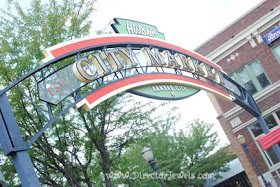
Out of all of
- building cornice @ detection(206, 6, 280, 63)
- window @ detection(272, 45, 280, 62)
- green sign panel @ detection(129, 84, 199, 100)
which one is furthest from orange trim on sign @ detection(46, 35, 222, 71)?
window @ detection(272, 45, 280, 62)

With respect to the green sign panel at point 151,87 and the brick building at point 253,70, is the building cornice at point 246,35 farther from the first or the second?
the green sign panel at point 151,87

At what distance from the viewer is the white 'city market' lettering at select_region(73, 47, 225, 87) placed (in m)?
7.62

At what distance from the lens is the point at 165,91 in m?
9.90

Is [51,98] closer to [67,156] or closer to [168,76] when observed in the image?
[168,76]

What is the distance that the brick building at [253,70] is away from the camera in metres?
18.1

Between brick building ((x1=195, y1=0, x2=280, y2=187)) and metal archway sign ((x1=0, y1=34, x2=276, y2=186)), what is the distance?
5922mm

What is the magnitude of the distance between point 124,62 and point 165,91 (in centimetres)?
145

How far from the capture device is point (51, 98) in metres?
6.85

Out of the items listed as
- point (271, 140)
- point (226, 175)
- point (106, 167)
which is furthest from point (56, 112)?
point (226, 175)

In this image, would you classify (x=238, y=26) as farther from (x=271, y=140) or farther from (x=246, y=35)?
(x=271, y=140)

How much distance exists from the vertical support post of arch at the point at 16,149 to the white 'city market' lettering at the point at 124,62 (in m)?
1.78

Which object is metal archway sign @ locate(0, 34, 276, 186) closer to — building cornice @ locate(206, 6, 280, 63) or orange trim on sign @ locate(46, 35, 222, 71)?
orange trim on sign @ locate(46, 35, 222, 71)

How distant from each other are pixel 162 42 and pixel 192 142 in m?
19.9

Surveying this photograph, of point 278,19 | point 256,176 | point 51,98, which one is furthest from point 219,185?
point 51,98
